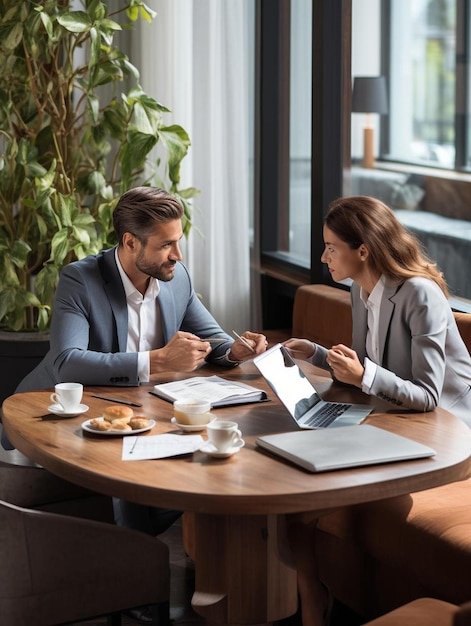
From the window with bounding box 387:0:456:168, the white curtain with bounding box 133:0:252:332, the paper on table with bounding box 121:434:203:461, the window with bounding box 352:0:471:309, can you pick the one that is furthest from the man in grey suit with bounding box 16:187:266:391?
the window with bounding box 387:0:456:168

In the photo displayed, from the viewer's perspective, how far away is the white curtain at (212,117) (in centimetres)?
470

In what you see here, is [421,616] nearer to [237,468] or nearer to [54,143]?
[237,468]

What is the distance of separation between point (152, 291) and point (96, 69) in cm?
149

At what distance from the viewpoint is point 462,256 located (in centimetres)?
443

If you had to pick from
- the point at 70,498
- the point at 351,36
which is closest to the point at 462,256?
the point at 351,36

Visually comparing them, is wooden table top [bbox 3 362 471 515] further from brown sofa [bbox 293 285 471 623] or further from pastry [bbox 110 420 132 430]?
brown sofa [bbox 293 285 471 623]

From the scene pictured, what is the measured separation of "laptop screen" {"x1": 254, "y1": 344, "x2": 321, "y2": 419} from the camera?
97.4 inches

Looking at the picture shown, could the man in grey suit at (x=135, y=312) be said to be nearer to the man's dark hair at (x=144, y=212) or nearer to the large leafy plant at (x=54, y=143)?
the man's dark hair at (x=144, y=212)

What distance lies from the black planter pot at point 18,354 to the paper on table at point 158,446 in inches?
84.6

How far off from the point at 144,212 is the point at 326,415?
0.87 meters

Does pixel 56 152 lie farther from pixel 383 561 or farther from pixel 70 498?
pixel 383 561

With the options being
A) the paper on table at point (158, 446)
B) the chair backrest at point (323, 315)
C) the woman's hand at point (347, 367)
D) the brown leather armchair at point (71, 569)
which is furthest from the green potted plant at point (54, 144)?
the brown leather armchair at point (71, 569)

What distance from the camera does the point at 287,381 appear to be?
8.44ft

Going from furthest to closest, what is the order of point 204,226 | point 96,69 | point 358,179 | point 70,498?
point 358,179, point 204,226, point 96,69, point 70,498
